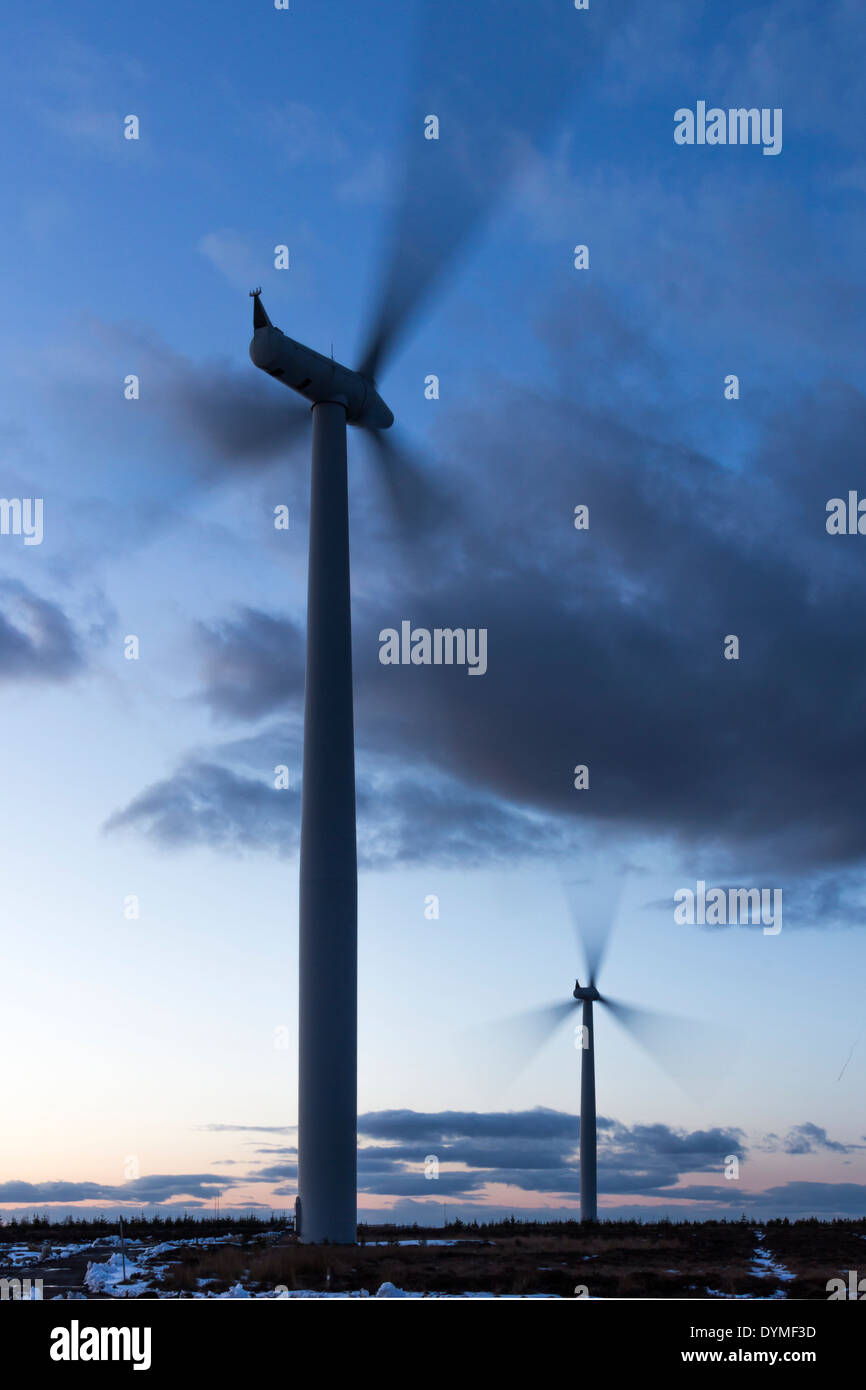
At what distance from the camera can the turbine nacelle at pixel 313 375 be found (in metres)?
43.7

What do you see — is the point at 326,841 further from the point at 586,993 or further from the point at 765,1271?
the point at 586,993

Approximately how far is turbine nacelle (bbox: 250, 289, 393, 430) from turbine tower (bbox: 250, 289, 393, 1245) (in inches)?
2.0

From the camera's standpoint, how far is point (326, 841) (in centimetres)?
4006

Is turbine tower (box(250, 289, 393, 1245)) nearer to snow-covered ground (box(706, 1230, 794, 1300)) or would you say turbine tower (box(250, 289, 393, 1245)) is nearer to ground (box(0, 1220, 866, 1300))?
ground (box(0, 1220, 866, 1300))

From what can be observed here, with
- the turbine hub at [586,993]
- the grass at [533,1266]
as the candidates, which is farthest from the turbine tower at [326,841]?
the turbine hub at [586,993]

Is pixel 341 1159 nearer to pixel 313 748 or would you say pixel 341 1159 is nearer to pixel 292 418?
pixel 313 748

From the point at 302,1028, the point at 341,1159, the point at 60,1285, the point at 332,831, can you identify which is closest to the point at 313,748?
the point at 332,831

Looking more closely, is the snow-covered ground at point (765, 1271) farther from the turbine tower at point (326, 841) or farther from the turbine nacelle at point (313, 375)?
the turbine nacelle at point (313, 375)

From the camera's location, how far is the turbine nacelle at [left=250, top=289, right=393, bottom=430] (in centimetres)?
4366

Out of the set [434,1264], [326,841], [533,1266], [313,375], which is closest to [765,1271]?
[533,1266]

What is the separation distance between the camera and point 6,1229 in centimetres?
4850

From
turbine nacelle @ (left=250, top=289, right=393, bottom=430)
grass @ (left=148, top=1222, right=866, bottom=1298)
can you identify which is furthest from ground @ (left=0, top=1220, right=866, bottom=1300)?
turbine nacelle @ (left=250, top=289, right=393, bottom=430)
